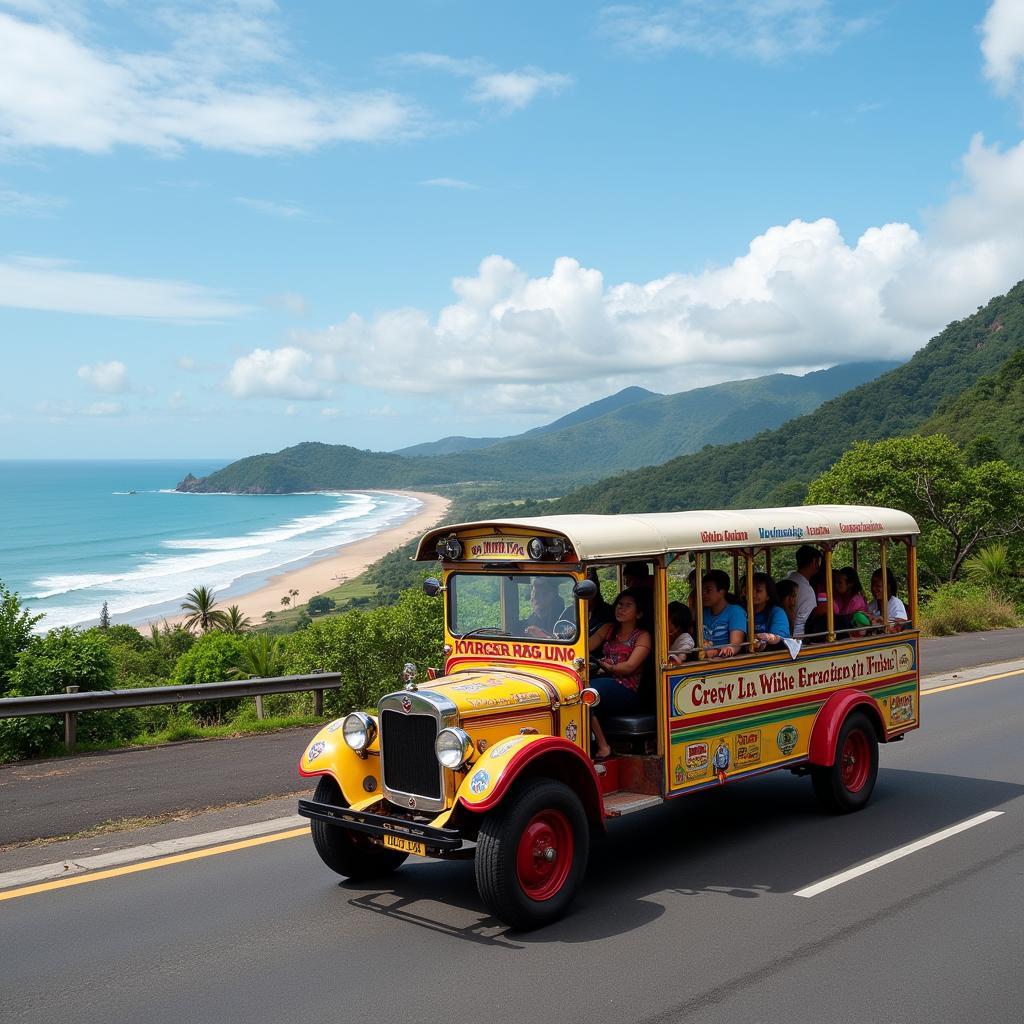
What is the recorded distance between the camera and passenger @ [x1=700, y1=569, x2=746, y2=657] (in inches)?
318

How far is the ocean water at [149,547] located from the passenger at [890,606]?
56557 mm

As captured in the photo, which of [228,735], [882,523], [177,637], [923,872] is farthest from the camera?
[177,637]

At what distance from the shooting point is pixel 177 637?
4988cm

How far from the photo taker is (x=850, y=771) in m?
9.14

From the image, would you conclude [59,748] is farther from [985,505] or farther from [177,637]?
[177,637]

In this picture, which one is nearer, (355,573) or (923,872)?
(923,872)

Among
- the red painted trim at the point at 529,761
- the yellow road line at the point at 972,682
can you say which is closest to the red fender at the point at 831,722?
the red painted trim at the point at 529,761

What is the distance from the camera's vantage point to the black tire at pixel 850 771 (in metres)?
8.77

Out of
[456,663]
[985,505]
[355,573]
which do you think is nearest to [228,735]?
[456,663]

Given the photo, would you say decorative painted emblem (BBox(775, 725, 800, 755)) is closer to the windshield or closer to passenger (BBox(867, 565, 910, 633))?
passenger (BBox(867, 565, 910, 633))

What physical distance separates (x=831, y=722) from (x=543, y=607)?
2930mm

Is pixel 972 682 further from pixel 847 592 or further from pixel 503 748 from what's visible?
pixel 503 748

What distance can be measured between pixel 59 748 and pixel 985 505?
30116mm

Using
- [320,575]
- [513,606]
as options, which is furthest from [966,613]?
[320,575]
